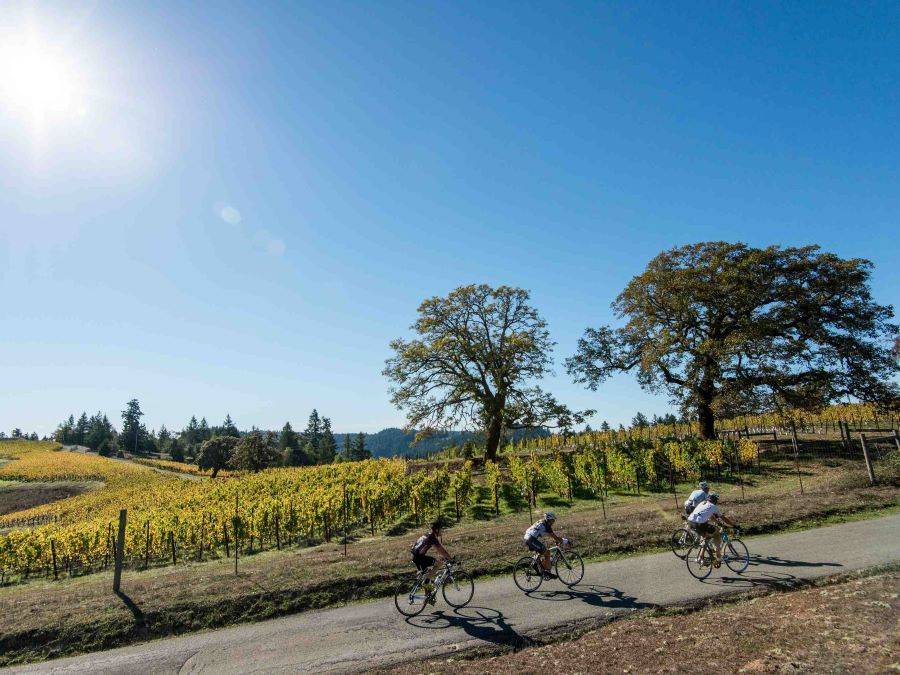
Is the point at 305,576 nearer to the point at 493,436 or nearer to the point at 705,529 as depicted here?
the point at 705,529

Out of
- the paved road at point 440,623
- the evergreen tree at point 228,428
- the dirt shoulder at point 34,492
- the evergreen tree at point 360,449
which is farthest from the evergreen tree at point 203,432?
the paved road at point 440,623

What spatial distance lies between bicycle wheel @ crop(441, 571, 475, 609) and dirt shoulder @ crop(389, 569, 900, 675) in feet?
8.09

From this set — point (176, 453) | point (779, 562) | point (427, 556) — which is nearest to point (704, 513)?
point (779, 562)

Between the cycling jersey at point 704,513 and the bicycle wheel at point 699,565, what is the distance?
1.99 feet

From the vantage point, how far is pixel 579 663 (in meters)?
7.37

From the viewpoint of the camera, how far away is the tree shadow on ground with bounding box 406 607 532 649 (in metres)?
8.59

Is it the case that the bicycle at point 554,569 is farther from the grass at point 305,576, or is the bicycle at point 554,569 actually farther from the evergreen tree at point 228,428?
the evergreen tree at point 228,428

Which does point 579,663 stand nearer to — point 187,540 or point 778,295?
point 187,540

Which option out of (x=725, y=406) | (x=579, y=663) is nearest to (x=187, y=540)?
(x=579, y=663)

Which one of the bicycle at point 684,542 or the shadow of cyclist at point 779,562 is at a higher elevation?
the bicycle at point 684,542

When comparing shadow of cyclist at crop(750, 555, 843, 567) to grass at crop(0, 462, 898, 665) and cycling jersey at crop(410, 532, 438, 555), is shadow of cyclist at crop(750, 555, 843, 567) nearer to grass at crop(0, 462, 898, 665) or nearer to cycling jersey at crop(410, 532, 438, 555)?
grass at crop(0, 462, 898, 665)

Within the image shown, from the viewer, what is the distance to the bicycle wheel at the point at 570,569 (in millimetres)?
11094

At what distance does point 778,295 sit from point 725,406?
7.71 metres

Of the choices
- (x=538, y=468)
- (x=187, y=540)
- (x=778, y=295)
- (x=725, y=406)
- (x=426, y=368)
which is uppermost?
(x=778, y=295)
